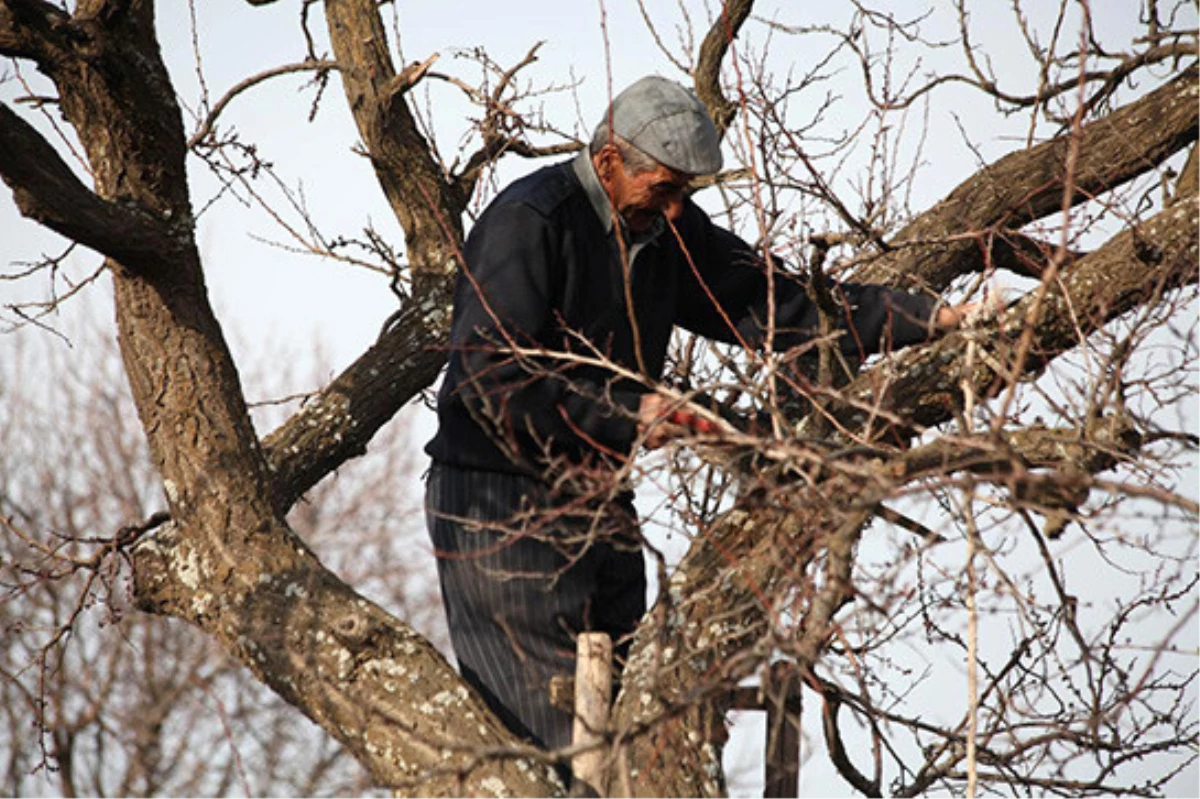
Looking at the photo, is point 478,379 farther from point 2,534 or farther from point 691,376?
point 2,534

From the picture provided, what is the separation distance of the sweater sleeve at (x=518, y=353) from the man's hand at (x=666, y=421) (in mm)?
75

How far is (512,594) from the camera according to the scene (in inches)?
145

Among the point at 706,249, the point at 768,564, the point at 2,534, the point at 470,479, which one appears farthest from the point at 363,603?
the point at 2,534

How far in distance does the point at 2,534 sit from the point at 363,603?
9254 millimetres

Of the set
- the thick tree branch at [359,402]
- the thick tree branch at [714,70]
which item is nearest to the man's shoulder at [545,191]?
the thick tree branch at [359,402]

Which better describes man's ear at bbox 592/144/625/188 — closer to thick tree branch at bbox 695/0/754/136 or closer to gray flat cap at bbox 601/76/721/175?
gray flat cap at bbox 601/76/721/175

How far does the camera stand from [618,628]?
13.1 ft

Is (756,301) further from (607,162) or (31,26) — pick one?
(31,26)

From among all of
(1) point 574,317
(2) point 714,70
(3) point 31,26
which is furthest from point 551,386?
(2) point 714,70

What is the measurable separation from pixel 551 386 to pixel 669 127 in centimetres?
72

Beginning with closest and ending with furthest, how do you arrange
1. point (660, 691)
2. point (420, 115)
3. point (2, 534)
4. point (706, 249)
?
1. point (660, 691)
2. point (706, 249)
3. point (420, 115)
4. point (2, 534)

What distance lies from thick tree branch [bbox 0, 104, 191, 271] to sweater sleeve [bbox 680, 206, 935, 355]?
144 centimetres

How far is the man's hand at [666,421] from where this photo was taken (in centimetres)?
312

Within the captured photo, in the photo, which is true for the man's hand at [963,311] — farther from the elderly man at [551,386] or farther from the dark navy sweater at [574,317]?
the dark navy sweater at [574,317]
